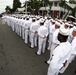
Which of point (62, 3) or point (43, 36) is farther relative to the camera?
point (62, 3)

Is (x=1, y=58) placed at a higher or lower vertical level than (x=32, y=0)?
higher

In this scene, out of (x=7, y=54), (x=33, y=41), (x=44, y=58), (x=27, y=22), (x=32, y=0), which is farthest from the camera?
(x=32, y=0)

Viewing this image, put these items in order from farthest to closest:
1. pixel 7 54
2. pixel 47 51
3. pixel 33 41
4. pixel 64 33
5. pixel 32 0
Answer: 1. pixel 32 0
2. pixel 33 41
3. pixel 47 51
4. pixel 7 54
5. pixel 64 33

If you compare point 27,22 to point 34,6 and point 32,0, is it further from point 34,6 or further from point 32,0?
point 32,0

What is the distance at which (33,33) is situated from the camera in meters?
11.6

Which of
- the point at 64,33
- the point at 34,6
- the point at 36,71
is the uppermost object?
the point at 64,33

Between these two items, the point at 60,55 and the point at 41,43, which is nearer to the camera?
the point at 60,55

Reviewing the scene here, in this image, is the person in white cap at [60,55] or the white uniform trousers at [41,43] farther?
the white uniform trousers at [41,43]

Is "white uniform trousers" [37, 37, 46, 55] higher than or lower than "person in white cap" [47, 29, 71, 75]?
lower

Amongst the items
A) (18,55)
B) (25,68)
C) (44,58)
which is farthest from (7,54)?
(25,68)

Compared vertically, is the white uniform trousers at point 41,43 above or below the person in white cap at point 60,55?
below

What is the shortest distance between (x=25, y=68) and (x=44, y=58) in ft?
5.76

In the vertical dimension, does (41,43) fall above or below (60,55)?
below

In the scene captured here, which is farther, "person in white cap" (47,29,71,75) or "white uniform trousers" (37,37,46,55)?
"white uniform trousers" (37,37,46,55)
